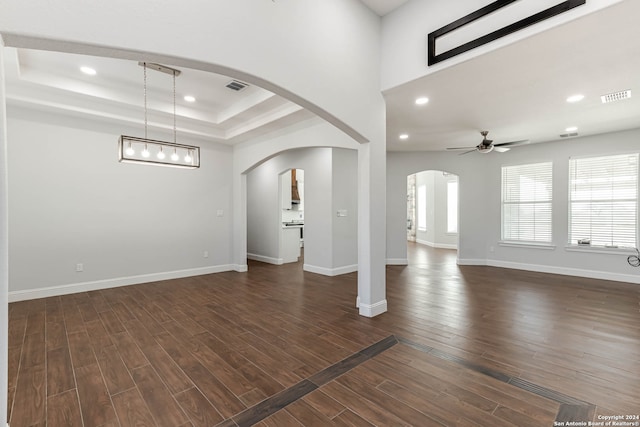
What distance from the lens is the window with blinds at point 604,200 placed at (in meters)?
5.55

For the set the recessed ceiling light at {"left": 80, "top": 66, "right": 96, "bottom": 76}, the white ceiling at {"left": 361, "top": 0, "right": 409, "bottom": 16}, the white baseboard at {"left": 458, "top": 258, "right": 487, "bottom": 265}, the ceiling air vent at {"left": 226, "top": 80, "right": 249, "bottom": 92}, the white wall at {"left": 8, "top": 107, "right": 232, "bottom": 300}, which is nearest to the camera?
the white ceiling at {"left": 361, "top": 0, "right": 409, "bottom": 16}

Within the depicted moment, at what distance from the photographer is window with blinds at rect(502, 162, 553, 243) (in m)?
6.52

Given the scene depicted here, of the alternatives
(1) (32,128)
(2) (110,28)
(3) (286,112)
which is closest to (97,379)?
(2) (110,28)

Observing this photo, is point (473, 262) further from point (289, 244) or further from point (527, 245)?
point (289, 244)

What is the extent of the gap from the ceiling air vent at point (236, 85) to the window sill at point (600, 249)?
7.34 meters

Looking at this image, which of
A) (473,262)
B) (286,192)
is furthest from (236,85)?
(473,262)

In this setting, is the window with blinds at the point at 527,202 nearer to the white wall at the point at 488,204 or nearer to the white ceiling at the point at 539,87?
the white wall at the point at 488,204

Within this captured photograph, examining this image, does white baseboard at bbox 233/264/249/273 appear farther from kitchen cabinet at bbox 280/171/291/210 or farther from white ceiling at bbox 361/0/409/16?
white ceiling at bbox 361/0/409/16

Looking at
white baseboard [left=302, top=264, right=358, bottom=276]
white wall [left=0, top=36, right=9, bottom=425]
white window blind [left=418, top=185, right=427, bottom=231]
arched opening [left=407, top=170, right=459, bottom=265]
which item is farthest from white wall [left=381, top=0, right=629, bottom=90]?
white window blind [left=418, top=185, right=427, bottom=231]

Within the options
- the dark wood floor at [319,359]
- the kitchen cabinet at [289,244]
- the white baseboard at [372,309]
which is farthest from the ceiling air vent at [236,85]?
the kitchen cabinet at [289,244]

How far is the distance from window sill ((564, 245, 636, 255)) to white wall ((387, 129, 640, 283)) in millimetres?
70

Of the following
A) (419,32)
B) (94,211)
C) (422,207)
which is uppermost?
(419,32)

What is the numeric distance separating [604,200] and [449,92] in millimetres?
4863

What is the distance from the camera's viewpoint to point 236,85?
167 inches
